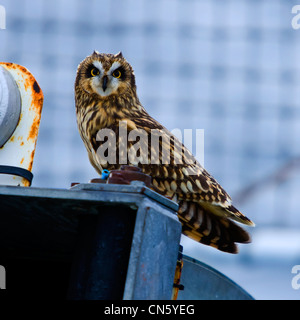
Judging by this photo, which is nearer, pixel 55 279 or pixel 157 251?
pixel 157 251

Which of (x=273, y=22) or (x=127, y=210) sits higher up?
(x=273, y=22)

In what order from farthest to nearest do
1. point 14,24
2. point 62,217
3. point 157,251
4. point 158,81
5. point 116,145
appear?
point 14,24 → point 158,81 → point 116,145 → point 62,217 → point 157,251

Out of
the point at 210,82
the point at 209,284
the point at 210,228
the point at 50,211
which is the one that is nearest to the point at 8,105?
the point at 50,211

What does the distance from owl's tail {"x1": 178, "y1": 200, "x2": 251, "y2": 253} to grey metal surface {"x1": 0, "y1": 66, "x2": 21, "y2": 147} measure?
1814 mm

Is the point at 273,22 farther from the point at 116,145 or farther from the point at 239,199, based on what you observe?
the point at 116,145

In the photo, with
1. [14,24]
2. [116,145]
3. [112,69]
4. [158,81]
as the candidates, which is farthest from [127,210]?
[14,24]

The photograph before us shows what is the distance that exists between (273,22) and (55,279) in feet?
70.3

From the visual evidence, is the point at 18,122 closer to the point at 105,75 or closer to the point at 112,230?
the point at 112,230

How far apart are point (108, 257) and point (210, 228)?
7.49 feet

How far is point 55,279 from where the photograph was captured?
7.75 ft

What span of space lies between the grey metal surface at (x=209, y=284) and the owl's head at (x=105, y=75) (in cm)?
204

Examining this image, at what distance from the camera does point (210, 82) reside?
21.7 metres

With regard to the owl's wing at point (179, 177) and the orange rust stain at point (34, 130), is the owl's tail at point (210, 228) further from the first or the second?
the orange rust stain at point (34, 130)

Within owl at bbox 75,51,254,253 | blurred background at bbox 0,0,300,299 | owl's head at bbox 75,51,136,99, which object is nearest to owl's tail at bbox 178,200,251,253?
owl at bbox 75,51,254,253
